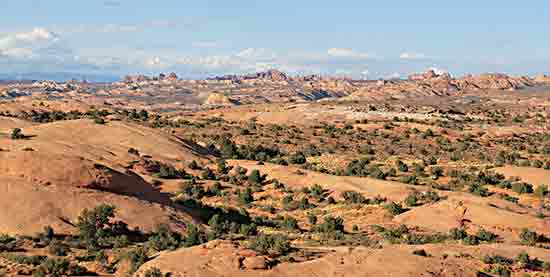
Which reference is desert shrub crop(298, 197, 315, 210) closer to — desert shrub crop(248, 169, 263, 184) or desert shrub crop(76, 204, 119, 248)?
desert shrub crop(248, 169, 263, 184)

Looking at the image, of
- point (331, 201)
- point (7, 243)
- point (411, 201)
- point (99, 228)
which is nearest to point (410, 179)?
point (411, 201)

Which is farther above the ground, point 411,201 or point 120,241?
point 120,241

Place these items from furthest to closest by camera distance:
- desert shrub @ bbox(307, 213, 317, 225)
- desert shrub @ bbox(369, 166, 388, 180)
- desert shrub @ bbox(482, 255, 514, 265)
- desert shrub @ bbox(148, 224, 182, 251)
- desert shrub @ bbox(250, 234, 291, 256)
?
desert shrub @ bbox(369, 166, 388, 180)
desert shrub @ bbox(307, 213, 317, 225)
desert shrub @ bbox(148, 224, 182, 251)
desert shrub @ bbox(482, 255, 514, 265)
desert shrub @ bbox(250, 234, 291, 256)

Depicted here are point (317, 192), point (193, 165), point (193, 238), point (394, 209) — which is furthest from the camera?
point (193, 165)

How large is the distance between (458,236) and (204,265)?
16.9 meters

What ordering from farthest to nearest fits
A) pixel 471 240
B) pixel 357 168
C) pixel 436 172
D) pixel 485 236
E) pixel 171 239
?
pixel 357 168 → pixel 436 172 → pixel 485 236 → pixel 471 240 → pixel 171 239

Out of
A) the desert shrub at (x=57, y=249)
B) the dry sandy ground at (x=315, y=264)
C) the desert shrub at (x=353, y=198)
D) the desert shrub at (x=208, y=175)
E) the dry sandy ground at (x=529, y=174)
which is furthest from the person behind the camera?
the dry sandy ground at (x=529, y=174)

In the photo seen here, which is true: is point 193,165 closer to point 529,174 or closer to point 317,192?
point 317,192

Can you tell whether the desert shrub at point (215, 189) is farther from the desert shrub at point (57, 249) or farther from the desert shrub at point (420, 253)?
the desert shrub at point (420, 253)

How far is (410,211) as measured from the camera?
3841 cm

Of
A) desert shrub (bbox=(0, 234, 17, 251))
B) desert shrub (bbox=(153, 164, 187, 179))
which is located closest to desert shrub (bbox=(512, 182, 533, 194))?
desert shrub (bbox=(153, 164, 187, 179))

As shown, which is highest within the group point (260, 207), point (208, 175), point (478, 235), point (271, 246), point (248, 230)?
point (271, 246)

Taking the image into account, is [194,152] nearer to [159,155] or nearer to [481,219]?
[159,155]

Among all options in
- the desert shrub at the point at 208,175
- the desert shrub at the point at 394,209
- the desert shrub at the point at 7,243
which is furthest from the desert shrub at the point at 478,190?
the desert shrub at the point at 7,243
